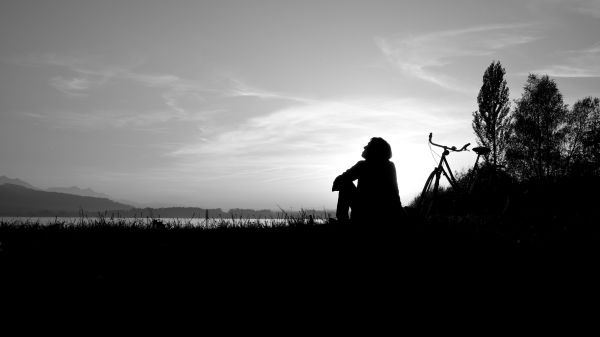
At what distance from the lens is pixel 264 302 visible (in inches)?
203

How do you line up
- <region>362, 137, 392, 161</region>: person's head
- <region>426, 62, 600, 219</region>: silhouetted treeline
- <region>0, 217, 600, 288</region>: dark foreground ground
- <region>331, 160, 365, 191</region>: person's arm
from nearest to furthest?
<region>0, 217, 600, 288</region>: dark foreground ground
<region>362, 137, 392, 161</region>: person's head
<region>331, 160, 365, 191</region>: person's arm
<region>426, 62, 600, 219</region>: silhouetted treeline

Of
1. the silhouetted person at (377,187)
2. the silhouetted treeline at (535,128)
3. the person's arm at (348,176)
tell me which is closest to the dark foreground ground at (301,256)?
the silhouetted person at (377,187)

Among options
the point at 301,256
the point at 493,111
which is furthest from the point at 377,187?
the point at 493,111

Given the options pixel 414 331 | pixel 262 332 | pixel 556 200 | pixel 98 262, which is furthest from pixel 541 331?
pixel 556 200

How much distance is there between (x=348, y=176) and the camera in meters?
8.16

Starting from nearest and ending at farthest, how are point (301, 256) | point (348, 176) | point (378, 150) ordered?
point (301, 256) < point (378, 150) < point (348, 176)

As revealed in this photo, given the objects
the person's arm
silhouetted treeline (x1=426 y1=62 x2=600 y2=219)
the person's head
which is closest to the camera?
the person's head

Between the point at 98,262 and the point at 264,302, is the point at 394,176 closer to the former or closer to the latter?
the point at 264,302

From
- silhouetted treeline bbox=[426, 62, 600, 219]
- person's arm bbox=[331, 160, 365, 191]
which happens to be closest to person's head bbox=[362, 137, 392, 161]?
person's arm bbox=[331, 160, 365, 191]

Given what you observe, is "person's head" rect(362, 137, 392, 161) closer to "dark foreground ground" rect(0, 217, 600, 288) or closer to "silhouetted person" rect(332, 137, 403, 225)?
"silhouetted person" rect(332, 137, 403, 225)

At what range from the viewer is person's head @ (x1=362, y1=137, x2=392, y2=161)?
766 centimetres

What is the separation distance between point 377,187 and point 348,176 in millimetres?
716

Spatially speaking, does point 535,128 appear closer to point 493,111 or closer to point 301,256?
point 493,111

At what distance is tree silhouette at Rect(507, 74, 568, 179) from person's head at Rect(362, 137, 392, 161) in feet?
132
